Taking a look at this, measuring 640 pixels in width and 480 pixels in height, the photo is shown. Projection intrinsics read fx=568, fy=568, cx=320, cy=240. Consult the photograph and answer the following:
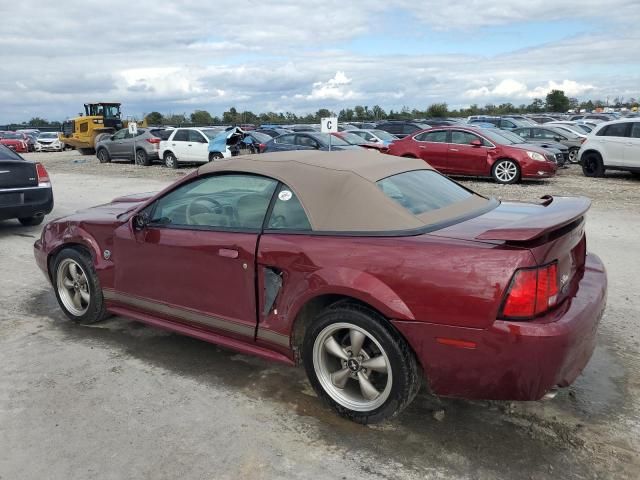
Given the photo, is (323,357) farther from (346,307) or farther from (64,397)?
(64,397)

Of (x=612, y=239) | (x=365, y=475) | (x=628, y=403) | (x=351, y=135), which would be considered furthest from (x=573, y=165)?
(x=365, y=475)

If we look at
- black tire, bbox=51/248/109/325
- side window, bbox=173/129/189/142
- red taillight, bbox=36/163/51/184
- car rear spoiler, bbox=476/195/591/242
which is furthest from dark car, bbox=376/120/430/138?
car rear spoiler, bbox=476/195/591/242

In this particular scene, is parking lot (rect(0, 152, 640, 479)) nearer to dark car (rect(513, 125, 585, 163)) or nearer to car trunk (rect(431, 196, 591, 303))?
car trunk (rect(431, 196, 591, 303))

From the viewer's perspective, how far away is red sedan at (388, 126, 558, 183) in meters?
14.2

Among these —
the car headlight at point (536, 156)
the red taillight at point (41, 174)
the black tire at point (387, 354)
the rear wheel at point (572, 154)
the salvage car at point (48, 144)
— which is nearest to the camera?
the black tire at point (387, 354)

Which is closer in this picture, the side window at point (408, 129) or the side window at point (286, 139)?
the side window at point (286, 139)

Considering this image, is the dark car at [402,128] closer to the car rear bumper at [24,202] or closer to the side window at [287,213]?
the car rear bumper at [24,202]

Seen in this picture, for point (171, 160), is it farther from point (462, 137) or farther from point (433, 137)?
point (462, 137)

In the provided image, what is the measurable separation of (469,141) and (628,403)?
1225cm

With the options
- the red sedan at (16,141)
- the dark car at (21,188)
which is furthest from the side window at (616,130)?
the red sedan at (16,141)

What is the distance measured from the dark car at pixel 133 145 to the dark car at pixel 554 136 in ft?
45.4

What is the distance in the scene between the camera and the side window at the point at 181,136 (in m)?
21.1

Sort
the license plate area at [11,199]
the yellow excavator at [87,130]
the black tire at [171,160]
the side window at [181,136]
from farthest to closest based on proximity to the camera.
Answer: the yellow excavator at [87,130], the black tire at [171,160], the side window at [181,136], the license plate area at [11,199]

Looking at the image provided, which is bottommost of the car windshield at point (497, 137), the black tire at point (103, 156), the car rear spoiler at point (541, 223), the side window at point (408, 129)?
the car rear spoiler at point (541, 223)
